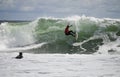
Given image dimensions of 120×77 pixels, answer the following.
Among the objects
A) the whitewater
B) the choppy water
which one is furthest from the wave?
the choppy water

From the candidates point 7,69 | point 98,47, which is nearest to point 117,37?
point 98,47

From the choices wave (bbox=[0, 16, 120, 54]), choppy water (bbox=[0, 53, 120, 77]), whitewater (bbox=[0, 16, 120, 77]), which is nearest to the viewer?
choppy water (bbox=[0, 53, 120, 77])

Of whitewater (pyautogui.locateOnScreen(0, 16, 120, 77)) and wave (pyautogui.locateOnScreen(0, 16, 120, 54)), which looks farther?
wave (pyautogui.locateOnScreen(0, 16, 120, 54))

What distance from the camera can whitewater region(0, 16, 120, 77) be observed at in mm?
14312

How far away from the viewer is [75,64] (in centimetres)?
1590

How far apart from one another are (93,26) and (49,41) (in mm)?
4441

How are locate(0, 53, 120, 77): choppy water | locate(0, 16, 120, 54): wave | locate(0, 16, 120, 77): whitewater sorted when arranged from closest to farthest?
locate(0, 53, 120, 77): choppy water
locate(0, 16, 120, 77): whitewater
locate(0, 16, 120, 54): wave

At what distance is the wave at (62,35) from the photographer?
23.0 meters

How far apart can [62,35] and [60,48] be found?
3.51m

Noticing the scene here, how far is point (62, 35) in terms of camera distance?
2672 cm

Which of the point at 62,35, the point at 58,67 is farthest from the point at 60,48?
the point at 58,67

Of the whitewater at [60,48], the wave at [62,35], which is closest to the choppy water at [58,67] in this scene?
the whitewater at [60,48]

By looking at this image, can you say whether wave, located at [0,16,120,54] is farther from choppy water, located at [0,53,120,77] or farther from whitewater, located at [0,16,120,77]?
choppy water, located at [0,53,120,77]

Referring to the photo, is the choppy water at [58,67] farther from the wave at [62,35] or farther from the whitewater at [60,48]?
the wave at [62,35]
